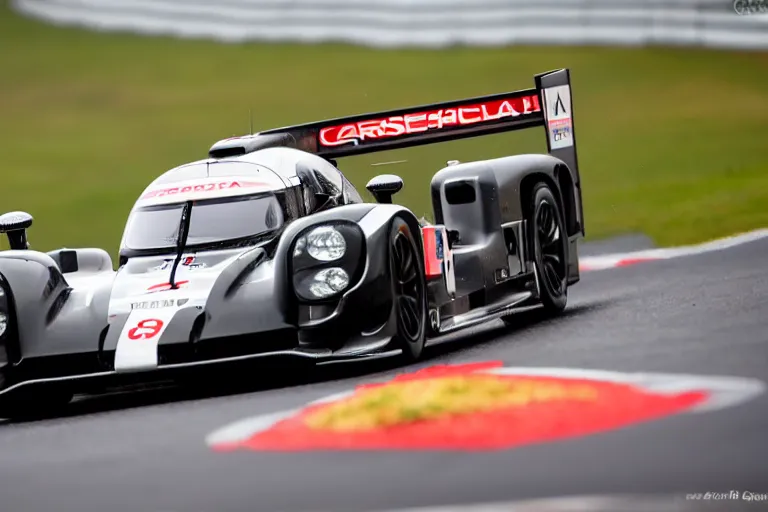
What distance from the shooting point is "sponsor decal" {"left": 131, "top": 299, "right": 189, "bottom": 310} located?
7113mm

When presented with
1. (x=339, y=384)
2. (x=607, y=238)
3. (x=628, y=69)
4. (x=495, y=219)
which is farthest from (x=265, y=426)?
(x=628, y=69)

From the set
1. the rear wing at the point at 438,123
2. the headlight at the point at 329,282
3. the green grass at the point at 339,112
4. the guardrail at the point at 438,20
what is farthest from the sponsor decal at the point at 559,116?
the guardrail at the point at 438,20

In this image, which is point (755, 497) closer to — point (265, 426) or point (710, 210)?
Result: point (265, 426)

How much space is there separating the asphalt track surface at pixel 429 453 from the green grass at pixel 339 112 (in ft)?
23.3

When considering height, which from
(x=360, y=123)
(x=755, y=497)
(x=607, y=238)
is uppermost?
(x=360, y=123)

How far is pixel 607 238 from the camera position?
14367mm

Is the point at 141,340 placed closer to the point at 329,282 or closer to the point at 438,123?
the point at 329,282

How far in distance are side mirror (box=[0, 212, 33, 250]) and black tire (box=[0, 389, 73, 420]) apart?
52.6 inches

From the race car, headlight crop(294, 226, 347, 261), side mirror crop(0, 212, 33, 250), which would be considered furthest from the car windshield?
side mirror crop(0, 212, 33, 250)

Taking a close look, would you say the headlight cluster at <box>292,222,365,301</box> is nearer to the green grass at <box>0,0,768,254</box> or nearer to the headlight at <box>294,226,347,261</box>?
the headlight at <box>294,226,347,261</box>

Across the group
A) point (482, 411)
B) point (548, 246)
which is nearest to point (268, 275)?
point (482, 411)

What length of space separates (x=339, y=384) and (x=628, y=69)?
17508mm

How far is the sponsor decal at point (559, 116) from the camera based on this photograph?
403 inches

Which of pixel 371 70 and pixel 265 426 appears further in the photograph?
pixel 371 70
